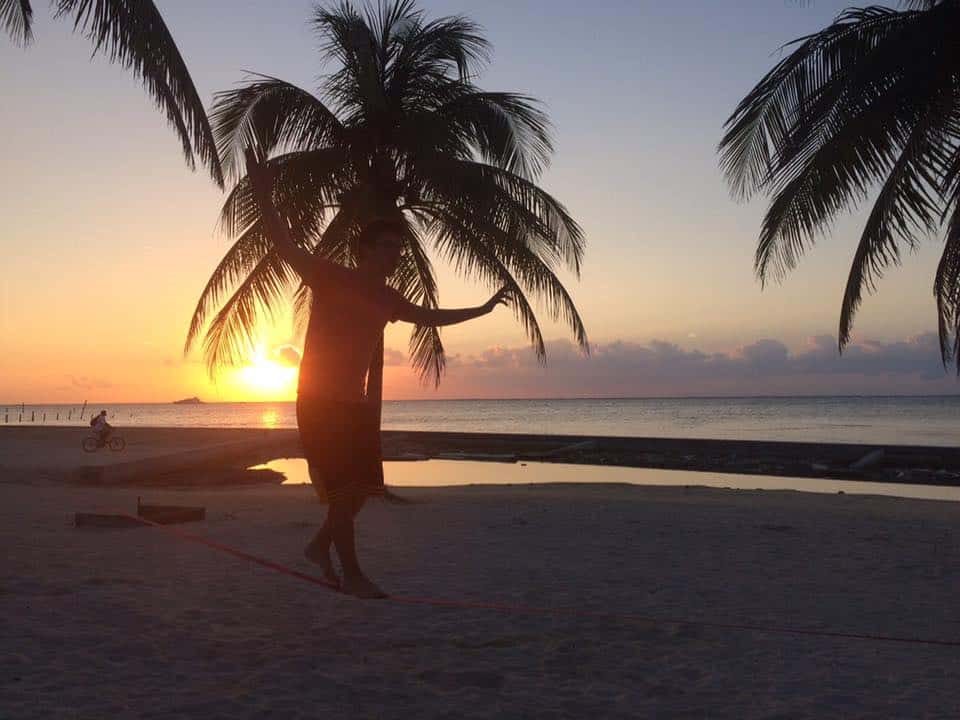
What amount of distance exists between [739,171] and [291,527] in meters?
6.29

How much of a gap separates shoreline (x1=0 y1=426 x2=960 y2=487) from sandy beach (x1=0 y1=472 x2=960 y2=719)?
9.49 m

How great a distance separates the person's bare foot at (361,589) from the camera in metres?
4.75

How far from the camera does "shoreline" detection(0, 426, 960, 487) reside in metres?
17.7

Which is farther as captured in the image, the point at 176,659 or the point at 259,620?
the point at 259,620

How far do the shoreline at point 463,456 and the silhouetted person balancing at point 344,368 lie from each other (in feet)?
40.2

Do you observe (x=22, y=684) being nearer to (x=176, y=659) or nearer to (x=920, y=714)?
(x=176, y=659)

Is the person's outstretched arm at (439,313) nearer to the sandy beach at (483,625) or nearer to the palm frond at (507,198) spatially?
the sandy beach at (483,625)

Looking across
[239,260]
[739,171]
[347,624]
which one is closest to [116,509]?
[239,260]

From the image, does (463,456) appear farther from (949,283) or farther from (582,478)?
(949,283)

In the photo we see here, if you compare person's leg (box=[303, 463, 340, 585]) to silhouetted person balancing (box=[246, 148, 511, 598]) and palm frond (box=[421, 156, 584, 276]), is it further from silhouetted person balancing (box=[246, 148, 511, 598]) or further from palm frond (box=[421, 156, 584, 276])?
palm frond (box=[421, 156, 584, 276])

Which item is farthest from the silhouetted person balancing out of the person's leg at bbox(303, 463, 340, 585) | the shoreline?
the shoreline

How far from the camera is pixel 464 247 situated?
1215cm

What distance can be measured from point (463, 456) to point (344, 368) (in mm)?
22907

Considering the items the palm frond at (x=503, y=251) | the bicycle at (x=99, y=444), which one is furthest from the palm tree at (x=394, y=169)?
the bicycle at (x=99, y=444)
